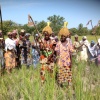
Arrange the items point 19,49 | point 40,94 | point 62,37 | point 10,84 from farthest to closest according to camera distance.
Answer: point 19,49 → point 62,37 → point 10,84 → point 40,94

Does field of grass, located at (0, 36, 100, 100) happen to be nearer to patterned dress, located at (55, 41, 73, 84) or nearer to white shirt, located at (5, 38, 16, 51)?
patterned dress, located at (55, 41, 73, 84)

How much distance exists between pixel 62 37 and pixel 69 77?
0.72 m

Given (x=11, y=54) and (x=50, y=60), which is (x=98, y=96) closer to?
(x=50, y=60)

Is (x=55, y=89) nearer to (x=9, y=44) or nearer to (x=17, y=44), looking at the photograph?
(x=9, y=44)

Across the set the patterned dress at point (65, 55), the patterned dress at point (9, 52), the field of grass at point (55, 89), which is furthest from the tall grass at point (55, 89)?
the patterned dress at point (9, 52)

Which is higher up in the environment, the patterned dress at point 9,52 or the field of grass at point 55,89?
the patterned dress at point 9,52

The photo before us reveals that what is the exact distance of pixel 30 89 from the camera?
3439 mm

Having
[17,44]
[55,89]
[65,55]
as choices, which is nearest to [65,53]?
[65,55]

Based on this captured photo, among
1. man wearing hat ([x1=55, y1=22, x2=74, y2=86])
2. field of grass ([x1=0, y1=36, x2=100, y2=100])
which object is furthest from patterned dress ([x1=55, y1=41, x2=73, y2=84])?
field of grass ([x1=0, y1=36, x2=100, y2=100])

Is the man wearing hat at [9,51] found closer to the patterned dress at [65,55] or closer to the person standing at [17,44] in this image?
the person standing at [17,44]

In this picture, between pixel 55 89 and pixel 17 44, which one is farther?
pixel 17 44

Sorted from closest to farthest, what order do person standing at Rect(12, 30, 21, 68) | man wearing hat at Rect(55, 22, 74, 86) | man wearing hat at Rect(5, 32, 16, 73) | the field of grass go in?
the field of grass < man wearing hat at Rect(55, 22, 74, 86) < man wearing hat at Rect(5, 32, 16, 73) < person standing at Rect(12, 30, 21, 68)

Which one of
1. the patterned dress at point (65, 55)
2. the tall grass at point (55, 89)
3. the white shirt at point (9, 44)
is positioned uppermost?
the white shirt at point (9, 44)

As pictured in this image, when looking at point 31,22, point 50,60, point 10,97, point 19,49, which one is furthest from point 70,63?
point 19,49
